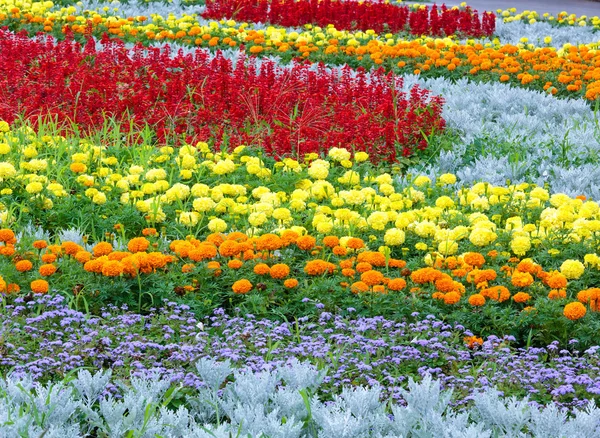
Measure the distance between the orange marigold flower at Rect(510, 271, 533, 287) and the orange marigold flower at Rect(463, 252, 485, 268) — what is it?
0.68 feet

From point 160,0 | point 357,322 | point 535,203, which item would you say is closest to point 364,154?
point 535,203

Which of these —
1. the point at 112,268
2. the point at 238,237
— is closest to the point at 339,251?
the point at 238,237

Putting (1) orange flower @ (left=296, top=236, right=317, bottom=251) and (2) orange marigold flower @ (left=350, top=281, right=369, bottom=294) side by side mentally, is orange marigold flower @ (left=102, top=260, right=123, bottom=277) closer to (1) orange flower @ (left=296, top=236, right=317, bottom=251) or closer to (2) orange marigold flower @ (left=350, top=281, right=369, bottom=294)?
(1) orange flower @ (left=296, top=236, right=317, bottom=251)

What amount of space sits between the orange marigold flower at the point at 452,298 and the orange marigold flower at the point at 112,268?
5.31ft

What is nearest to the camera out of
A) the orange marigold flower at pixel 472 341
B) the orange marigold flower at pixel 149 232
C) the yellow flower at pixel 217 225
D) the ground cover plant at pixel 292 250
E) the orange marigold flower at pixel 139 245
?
the ground cover plant at pixel 292 250

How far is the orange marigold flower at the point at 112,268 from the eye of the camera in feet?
14.7

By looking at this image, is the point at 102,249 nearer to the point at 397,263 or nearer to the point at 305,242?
the point at 305,242

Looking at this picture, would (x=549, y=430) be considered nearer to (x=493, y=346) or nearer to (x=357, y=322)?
(x=493, y=346)

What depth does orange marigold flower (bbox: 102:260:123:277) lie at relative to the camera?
177 inches

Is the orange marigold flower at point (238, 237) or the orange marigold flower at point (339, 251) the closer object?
the orange marigold flower at point (339, 251)

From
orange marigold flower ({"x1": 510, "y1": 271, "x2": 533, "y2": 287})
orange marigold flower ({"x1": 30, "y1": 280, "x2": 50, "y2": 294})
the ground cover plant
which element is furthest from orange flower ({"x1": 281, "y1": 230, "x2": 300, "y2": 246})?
orange marigold flower ({"x1": 30, "y1": 280, "x2": 50, "y2": 294})

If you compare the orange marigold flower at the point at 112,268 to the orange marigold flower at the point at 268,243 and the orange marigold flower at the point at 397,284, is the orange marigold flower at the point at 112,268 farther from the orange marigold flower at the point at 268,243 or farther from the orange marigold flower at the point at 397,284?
the orange marigold flower at the point at 397,284

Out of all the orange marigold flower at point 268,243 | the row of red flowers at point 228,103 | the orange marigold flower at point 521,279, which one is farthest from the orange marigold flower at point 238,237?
the row of red flowers at point 228,103

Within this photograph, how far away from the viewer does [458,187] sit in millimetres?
6676
